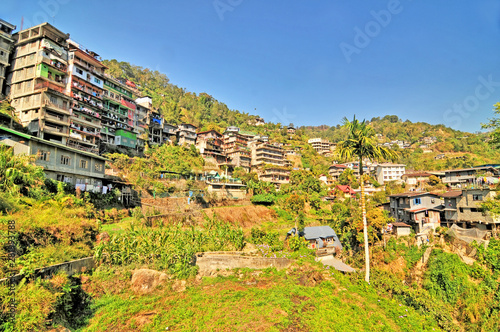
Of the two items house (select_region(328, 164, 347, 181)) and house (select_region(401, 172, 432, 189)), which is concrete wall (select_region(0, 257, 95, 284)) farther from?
house (select_region(328, 164, 347, 181))

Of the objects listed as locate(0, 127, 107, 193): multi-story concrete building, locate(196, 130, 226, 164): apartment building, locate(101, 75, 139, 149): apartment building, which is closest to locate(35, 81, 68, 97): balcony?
locate(101, 75, 139, 149): apartment building

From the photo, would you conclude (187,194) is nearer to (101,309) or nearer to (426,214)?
(101,309)

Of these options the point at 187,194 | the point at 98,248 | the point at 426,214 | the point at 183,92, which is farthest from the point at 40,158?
the point at 183,92

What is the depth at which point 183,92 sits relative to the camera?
404 feet

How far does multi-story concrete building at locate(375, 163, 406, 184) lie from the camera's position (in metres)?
78.2

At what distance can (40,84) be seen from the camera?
3759 centimetres

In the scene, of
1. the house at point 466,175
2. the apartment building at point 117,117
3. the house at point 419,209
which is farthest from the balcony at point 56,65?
the house at point 466,175

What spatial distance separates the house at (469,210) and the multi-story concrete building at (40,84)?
5748 centimetres

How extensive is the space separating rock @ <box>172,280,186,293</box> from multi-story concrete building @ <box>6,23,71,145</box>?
106 feet

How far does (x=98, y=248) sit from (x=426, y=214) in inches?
1576

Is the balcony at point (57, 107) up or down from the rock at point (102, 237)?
up

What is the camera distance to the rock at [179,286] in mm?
17398

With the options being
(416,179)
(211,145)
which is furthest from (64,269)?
(416,179)

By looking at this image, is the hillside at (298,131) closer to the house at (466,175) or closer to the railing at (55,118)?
the house at (466,175)
